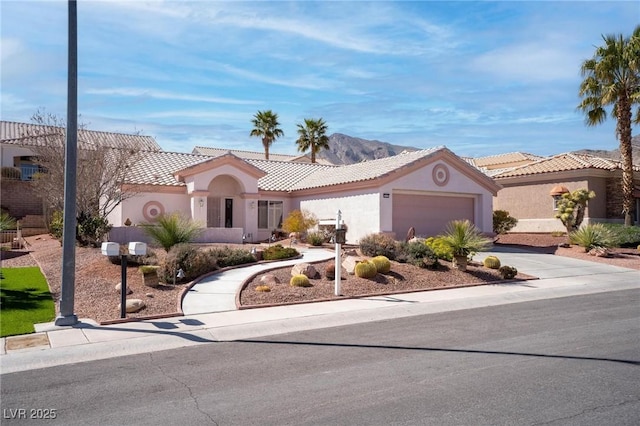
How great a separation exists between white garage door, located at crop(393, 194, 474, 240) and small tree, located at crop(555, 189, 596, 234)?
199 inches

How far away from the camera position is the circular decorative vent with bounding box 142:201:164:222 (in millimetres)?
27000

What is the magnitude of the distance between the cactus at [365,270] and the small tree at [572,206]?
16704 mm

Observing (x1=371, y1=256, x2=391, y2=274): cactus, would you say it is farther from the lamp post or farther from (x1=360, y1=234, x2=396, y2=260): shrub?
the lamp post

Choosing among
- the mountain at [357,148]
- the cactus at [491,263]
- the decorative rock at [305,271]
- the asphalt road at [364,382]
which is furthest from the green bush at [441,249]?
the mountain at [357,148]

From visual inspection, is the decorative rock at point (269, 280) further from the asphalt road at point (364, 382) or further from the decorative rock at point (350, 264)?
the asphalt road at point (364, 382)

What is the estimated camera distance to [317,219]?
29031mm

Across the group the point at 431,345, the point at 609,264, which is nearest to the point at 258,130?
the point at 609,264

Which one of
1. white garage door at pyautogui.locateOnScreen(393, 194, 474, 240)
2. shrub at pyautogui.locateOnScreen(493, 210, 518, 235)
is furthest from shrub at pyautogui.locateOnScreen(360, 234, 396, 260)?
shrub at pyautogui.locateOnScreen(493, 210, 518, 235)

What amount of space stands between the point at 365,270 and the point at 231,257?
197 inches

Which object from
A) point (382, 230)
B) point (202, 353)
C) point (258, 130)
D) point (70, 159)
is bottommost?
point (202, 353)

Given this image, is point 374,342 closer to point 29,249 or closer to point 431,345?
point 431,345

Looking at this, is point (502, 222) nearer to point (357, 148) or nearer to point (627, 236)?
point (627, 236)

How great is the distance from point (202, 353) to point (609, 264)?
750 inches

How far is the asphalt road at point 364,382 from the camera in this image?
19.8 feet
